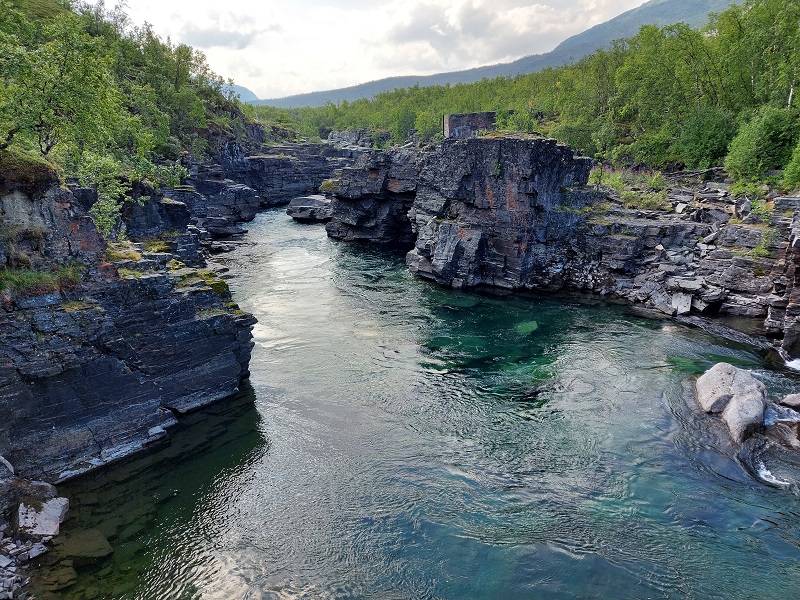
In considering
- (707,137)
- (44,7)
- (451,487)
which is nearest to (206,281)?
(451,487)

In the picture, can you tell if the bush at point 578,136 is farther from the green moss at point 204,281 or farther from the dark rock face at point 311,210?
the green moss at point 204,281

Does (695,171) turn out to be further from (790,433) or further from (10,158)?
(10,158)

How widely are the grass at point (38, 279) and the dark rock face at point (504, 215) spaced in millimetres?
29161

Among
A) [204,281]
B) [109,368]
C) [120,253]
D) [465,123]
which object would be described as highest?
[465,123]

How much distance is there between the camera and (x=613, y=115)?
71500 mm

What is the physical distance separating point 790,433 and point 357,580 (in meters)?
19.4

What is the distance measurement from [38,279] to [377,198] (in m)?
45.3

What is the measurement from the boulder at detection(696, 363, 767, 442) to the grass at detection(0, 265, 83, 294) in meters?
28.5

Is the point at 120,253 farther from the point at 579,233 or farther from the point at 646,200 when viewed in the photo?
the point at 646,200

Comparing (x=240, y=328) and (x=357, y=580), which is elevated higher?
(x=240, y=328)

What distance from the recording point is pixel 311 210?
7369 cm

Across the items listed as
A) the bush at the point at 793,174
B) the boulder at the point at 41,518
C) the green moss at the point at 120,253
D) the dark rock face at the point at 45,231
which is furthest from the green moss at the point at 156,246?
the bush at the point at 793,174

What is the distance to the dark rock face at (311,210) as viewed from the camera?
72812 mm

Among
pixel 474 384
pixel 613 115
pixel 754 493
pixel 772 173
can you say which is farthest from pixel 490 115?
pixel 754 493
